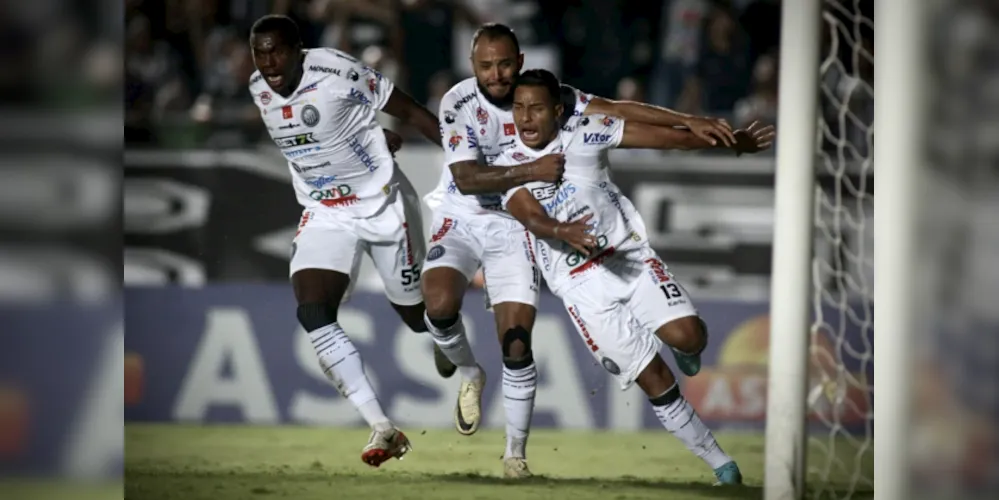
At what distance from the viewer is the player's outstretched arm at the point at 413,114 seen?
4043mm

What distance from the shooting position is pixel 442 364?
13.6ft

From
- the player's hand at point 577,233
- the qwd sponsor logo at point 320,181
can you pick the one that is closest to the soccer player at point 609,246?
the player's hand at point 577,233

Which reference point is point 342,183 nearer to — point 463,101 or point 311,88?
point 311,88

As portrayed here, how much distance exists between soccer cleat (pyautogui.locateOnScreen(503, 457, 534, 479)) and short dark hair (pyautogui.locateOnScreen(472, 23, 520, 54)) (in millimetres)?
1483

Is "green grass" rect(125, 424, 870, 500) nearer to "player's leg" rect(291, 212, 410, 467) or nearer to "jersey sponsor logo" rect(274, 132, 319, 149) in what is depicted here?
"player's leg" rect(291, 212, 410, 467)

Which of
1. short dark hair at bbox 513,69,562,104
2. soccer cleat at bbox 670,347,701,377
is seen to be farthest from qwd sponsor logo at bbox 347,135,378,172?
soccer cleat at bbox 670,347,701,377

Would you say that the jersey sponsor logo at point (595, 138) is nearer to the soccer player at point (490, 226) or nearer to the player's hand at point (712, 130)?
the soccer player at point (490, 226)

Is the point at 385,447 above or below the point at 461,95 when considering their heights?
below

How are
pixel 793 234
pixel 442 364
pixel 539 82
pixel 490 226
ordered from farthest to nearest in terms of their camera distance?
pixel 442 364
pixel 490 226
pixel 539 82
pixel 793 234

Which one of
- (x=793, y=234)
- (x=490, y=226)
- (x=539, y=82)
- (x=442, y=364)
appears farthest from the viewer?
(x=442, y=364)

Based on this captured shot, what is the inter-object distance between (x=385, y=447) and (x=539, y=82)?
1.46 meters

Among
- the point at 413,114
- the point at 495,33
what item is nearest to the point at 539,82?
the point at 495,33

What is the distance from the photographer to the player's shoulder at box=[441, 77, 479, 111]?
3979 mm

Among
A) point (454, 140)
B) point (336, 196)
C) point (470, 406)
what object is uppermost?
point (454, 140)
